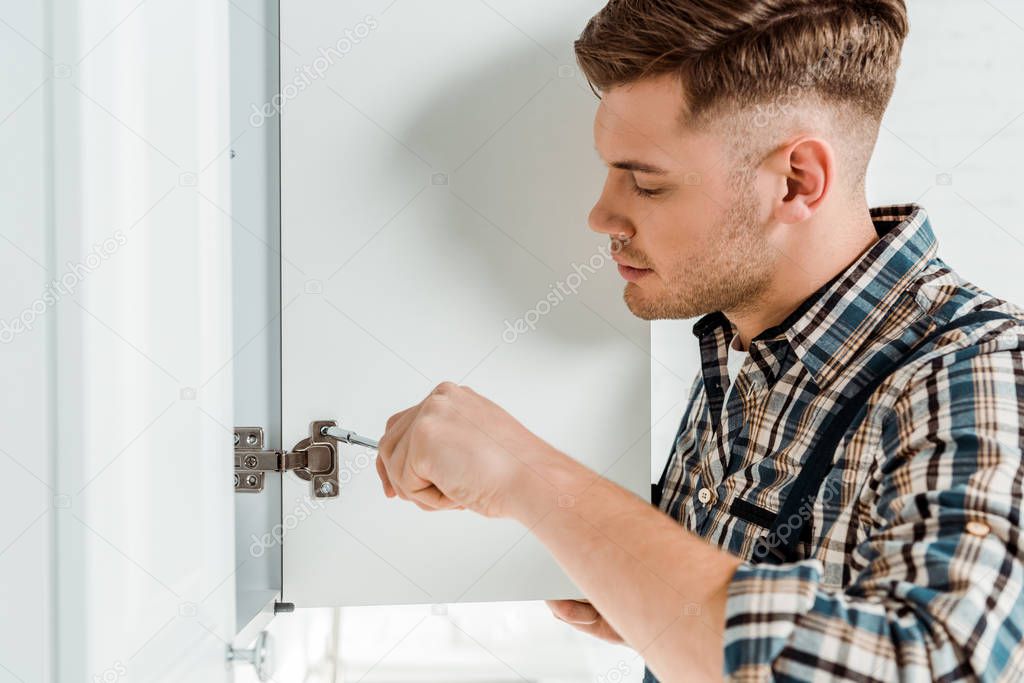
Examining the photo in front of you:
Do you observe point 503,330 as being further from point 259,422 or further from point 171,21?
point 171,21

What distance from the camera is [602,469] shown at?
855mm

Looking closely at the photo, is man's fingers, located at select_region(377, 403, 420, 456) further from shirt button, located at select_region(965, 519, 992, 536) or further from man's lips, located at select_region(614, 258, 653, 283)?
shirt button, located at select_region(965, 519, 992, 536)

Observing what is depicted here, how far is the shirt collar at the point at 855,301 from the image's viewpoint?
735 millimetres

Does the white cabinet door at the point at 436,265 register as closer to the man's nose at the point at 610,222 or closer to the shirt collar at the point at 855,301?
the man's nose at the point at 610,222

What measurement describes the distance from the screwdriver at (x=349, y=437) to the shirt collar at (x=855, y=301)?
382 mm

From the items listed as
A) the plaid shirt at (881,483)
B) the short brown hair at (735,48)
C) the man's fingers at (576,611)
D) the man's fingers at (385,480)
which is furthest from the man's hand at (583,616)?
the short brown hair at (735,48)

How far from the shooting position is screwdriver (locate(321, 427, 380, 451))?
30.4 inches

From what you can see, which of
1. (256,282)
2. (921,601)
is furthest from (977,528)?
(256,282)

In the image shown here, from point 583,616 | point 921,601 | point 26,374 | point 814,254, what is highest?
point 814,254

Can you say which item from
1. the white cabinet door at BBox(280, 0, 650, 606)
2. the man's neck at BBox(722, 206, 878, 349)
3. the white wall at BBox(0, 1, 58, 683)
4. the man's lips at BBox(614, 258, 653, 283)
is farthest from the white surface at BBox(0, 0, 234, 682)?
the man's neck at BBox(722, 206, 878, 349)

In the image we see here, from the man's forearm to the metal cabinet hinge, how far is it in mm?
265

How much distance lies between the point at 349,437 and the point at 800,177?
1.53ft

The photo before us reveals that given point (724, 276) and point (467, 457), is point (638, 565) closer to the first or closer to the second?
point (467, 457)

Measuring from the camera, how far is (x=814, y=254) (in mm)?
786
